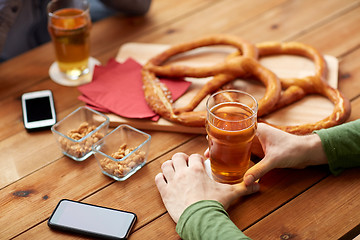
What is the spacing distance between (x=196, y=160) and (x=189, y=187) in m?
0.09

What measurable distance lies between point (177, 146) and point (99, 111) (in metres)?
0.27

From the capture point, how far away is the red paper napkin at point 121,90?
132 cm

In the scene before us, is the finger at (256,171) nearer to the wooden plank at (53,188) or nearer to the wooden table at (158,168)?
the wooden table at (158,168)

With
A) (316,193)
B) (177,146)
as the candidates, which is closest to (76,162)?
(177,146)

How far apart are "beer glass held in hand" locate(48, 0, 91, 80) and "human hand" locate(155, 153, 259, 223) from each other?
0.54 meters

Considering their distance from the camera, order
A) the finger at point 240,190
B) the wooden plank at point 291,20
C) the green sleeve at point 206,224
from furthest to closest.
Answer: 1. the wooden plank at point 291,20
2. the finger at point 240,190
3. the green sleeve at point 206,224

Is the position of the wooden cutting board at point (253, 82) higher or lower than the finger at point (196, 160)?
lower

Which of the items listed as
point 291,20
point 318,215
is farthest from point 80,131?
point 291,20

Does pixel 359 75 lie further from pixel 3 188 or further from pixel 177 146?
pixel 3 188

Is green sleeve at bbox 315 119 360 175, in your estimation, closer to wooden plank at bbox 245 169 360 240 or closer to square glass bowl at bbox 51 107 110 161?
wooden plank at bbox 245 169 360 240

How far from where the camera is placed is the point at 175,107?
1338 mm

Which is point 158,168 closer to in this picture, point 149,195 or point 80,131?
point 149,195

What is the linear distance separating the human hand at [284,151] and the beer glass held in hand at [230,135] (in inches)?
1.6

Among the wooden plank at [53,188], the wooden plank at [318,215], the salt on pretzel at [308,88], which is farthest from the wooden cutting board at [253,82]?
the wooden plank at [318,215]
